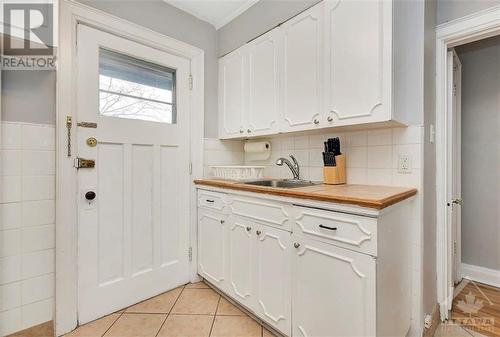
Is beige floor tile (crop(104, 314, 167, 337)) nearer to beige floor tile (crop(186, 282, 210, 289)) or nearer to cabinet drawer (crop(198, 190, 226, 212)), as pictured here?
beige floor tile (crop(186, 282, 210, 289))

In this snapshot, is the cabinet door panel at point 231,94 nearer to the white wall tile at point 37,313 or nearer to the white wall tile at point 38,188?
the white wall tile at point 38,188

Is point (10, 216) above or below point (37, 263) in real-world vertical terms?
above

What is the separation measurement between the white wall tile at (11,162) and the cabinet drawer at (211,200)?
1.15 meters

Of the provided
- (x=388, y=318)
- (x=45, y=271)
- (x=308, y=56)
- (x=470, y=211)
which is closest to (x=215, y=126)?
(x=308, y=56)

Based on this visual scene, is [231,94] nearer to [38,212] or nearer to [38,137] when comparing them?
[38,137]

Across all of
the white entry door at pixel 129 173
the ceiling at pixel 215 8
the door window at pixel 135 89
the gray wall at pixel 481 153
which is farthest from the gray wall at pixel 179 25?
the gray wall at pixel 481 153

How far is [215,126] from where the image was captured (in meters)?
2.33

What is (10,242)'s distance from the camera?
1.35 meters

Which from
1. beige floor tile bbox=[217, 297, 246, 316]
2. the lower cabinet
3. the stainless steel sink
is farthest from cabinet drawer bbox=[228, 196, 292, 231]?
beige floor tile bbox=[217, 297, 246, 316]

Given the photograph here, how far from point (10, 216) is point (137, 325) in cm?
100

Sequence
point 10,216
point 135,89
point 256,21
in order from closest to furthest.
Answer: point 10,216, point 135,89, point 256,21

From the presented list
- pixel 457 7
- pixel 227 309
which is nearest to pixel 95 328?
pixel 227 309

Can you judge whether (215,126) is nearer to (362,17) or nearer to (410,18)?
(362,17)

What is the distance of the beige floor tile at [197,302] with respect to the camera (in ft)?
5.64
